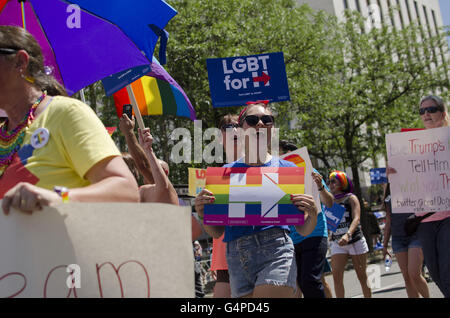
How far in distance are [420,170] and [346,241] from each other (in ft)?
8.36

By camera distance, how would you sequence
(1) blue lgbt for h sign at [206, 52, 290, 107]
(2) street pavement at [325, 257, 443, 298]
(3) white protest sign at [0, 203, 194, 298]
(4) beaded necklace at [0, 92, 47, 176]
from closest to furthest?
(3) white protest sign at [0, 203, 194, 298] < (4) beaded necklace at [0, 92, 47, 176] < (1) blue lgbt for h sign at [206, 52, 290, 107] < (2) street pavement at [325, 257, 443, 298]

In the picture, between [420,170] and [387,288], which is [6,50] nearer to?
[420,170]

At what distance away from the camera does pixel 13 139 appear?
1.96 m

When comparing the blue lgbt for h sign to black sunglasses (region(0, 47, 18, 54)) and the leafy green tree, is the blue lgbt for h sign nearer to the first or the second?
black sunglasses (region(0, 47, 18, 54))

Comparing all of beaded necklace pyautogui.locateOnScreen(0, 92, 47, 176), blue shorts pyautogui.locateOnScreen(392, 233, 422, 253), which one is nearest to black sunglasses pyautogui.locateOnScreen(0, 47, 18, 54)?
beaded necklace pyautogui.locateOnScreen(0, 92, 47, 176)

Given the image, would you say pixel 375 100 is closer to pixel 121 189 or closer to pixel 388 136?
pixel 388 136

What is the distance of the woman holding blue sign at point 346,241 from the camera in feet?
23.2

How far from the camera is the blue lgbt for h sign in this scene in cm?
510

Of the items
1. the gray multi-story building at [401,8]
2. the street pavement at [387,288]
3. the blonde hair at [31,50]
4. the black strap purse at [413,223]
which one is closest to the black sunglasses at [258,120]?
the black strap purse at [413,223]

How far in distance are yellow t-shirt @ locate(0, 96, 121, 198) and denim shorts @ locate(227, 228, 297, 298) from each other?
1.70 meters

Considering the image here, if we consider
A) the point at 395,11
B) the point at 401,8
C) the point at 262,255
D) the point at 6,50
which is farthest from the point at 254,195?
the point at 401,8

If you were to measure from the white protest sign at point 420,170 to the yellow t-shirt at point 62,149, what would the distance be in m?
3.39
